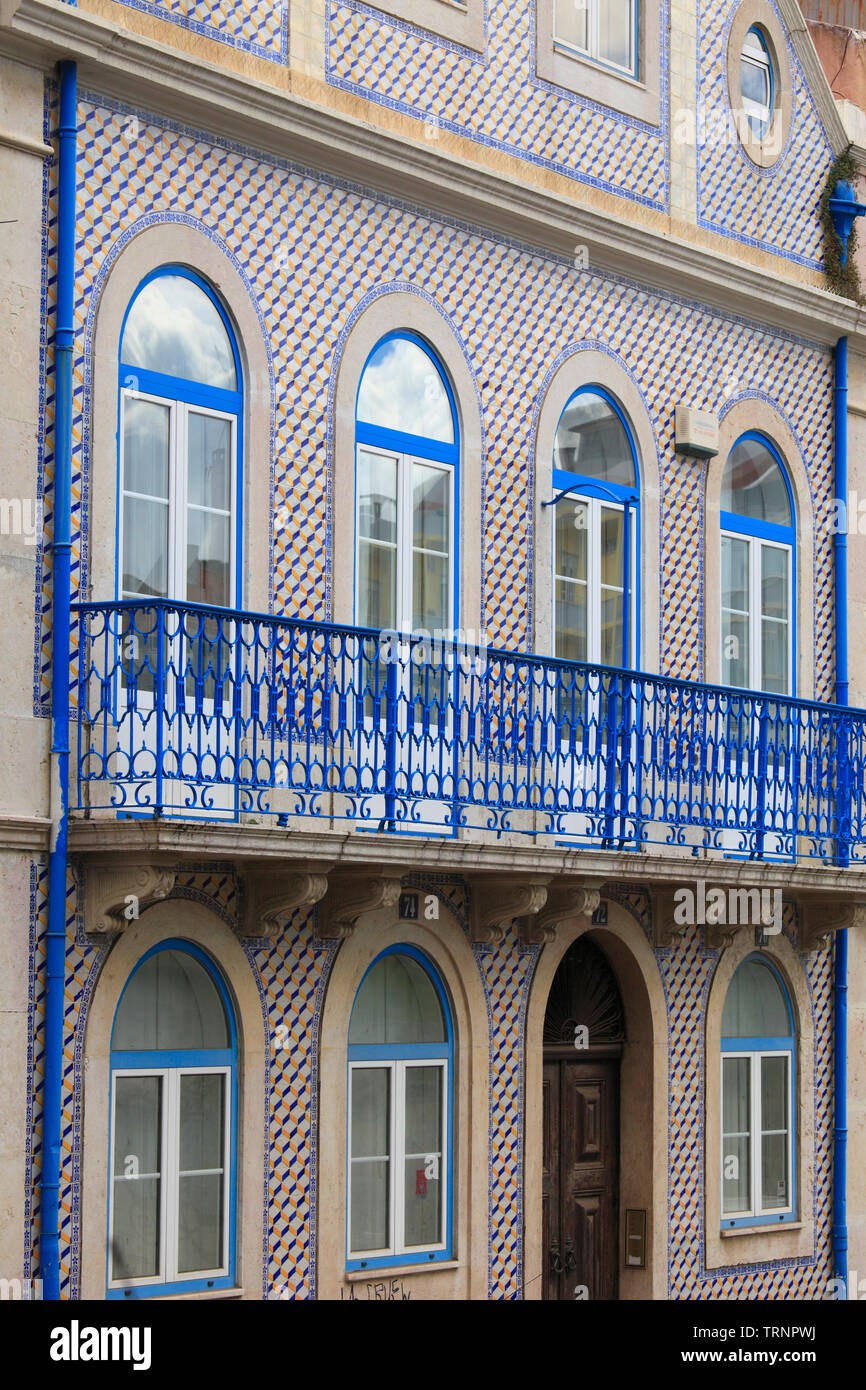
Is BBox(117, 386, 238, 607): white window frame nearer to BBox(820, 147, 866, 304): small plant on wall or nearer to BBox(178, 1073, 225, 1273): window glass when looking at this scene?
BBox(178, 1073, 225, 1273): window glass

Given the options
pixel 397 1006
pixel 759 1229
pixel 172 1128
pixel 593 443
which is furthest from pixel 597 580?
pixel 172 1128

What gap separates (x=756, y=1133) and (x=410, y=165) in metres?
7.67

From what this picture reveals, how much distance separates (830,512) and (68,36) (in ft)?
26.6

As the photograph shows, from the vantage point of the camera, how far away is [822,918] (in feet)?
56.9

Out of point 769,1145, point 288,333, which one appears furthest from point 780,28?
point 769,1145

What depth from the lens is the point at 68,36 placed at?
1223 cm

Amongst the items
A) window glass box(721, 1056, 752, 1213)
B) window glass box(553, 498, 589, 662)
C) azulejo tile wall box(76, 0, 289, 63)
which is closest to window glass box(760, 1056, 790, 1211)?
window glass box(721, 1056, 752, 1213)

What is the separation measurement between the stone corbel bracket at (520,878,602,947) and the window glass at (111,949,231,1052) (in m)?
2.67

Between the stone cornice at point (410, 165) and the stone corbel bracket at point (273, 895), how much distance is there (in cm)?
448

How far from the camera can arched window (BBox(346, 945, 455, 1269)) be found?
13.9 meters

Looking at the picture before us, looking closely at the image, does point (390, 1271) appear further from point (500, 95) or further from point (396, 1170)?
point (500, 95)

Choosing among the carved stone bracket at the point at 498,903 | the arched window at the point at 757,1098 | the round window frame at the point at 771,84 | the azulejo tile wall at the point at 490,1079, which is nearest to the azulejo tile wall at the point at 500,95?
the round window frame at the point at 771,84

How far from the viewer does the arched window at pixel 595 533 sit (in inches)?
619

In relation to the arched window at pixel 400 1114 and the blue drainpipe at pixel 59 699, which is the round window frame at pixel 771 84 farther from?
the arched window at pixel 400 1114
